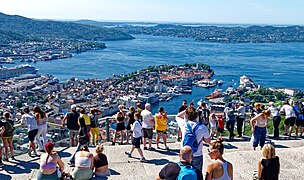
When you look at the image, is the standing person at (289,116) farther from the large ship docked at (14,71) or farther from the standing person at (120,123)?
the large ship docked at (14,71)

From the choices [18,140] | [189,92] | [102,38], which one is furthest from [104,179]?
[102,38]

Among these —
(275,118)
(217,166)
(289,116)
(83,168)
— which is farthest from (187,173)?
(289,116)

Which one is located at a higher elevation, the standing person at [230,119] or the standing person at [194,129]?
the standing person at [194,129]

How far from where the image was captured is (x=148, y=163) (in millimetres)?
6125

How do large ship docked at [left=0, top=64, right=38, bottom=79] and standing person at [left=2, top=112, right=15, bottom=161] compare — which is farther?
large ship docked at [left=0, top=64, right=38, bottom=79]

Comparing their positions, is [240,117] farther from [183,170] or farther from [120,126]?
[183,170]

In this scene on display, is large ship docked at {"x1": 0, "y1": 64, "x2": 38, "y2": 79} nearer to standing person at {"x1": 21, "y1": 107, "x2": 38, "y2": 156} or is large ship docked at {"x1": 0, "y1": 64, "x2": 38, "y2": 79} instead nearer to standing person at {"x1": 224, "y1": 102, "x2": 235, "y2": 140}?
standing person at {"x1": 21, "y1": 107, "x2": 38, "y2": 156}

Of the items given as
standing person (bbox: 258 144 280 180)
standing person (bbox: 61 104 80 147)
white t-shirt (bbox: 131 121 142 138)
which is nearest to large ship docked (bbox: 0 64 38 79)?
standing person (bbox: 61 104 80 147)

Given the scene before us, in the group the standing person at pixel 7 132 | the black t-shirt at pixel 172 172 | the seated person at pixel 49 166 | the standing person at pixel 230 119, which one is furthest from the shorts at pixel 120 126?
the black t-shirt at pixel 172 172

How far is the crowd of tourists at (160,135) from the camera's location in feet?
12.7

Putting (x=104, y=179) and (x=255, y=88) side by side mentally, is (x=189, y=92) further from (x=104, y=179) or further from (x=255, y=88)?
(x=104, y=179)

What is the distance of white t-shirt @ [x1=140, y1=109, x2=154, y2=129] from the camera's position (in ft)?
22.4

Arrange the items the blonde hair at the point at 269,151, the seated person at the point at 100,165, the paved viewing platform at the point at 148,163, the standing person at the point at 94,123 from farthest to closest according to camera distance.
→ 1. the standing person at the point at 94,123
2. the paved viewing platform at the point at 148,163
3. the seated person at the point at 100,165
4. the blonde hair at the point at 269,151

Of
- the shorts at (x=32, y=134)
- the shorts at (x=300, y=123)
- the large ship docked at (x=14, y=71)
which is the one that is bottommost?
the large ship docked at (x=14, y=71)
